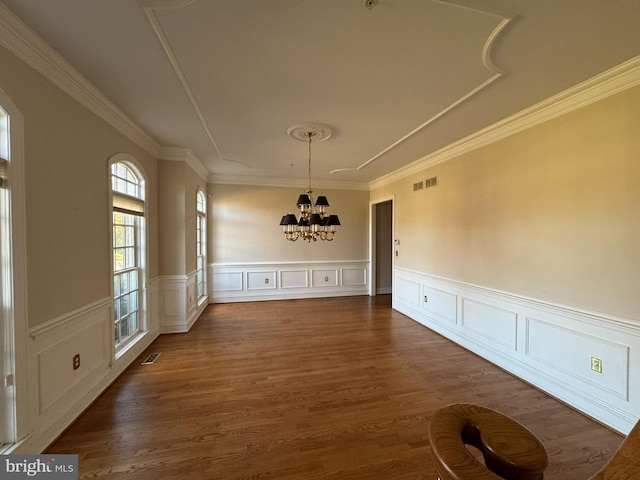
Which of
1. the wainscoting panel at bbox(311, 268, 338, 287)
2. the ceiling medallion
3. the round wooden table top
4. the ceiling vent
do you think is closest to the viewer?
the round wooden table top

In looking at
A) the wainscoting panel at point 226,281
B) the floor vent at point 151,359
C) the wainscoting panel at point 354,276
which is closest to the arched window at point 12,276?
the floor vent at point 151,359

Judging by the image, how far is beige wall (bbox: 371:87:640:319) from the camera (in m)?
2.11

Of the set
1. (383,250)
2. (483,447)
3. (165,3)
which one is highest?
(165,3)

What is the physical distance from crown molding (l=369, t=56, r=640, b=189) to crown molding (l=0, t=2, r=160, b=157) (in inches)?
160

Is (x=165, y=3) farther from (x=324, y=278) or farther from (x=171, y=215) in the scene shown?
(x=324, y=278)

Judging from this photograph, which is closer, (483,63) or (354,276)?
(483,63)

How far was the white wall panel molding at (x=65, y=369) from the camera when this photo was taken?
183 centimetres

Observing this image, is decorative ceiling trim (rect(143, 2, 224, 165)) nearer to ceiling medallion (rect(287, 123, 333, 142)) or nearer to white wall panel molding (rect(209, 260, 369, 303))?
ceiling medallion (rect(287, 123, 333, 142))

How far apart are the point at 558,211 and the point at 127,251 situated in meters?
4.76

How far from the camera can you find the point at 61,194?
2.08m

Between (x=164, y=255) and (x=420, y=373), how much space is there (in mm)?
3846

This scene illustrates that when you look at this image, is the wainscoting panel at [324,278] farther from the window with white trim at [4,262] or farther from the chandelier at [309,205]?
the window with white trim at [4,262]

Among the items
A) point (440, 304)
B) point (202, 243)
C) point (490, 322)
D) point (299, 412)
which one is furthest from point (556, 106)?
point (202, 243)

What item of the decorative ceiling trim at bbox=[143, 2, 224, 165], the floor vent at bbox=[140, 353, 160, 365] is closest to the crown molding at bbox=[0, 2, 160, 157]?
the decorative ceiling trim at bbox=[143, 2, 224, 165]
